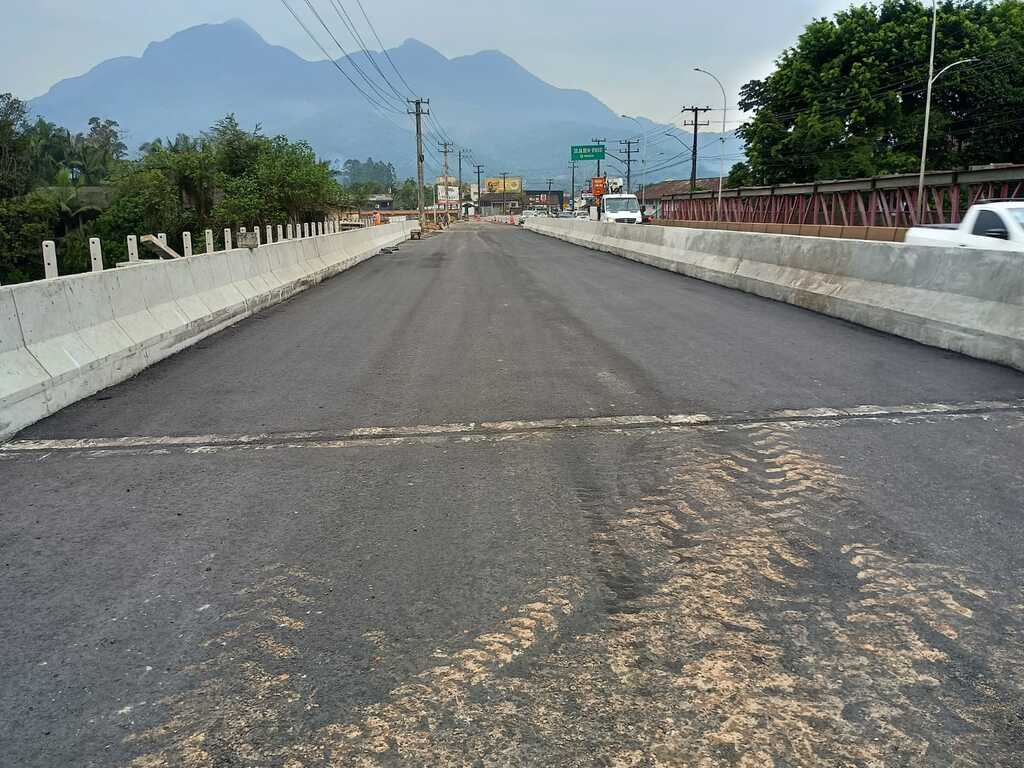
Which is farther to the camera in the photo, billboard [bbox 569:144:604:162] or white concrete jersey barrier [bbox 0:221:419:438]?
billboard [bbox 569:144:604:162]

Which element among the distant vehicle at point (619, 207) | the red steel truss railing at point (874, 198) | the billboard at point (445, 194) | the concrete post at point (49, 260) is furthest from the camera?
the billboard at point (445, 194)

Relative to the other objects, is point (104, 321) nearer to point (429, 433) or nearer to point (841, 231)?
point (429, 433)

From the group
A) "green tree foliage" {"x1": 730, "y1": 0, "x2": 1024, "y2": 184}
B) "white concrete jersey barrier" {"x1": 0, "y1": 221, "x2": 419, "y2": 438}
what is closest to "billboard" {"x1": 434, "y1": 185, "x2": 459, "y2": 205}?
"green tree foliage" {"x1": 730, "y1": 0, "x2": 1024, "y2": 184}

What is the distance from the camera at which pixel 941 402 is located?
7.01 metres

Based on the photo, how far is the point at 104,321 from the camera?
855cm

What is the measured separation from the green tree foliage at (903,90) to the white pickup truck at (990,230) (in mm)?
42922

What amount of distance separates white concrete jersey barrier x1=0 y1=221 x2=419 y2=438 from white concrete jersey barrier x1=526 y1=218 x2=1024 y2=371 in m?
9.02

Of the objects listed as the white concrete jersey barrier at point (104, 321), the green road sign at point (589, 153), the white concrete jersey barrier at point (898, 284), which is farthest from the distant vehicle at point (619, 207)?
the white concrete jersey barrier at point (104, 321)

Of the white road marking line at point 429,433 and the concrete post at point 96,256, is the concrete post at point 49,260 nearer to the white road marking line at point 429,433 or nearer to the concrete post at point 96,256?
the concrete post at point 96,256

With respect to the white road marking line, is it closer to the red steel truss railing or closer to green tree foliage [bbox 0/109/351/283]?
the red steel truss railing

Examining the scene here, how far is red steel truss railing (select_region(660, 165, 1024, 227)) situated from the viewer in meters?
35.4

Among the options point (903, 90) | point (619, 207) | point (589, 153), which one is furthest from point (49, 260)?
point (589, 153)

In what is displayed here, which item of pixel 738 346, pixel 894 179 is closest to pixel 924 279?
pixel 738 346

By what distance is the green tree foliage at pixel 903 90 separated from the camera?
4981 centimetres
